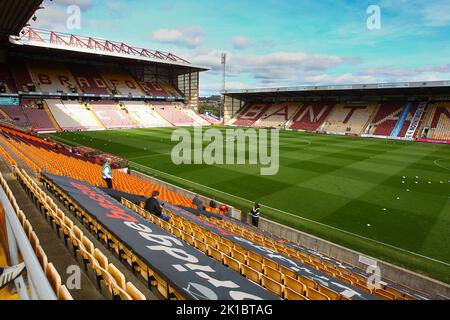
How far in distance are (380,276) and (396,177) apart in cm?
1420

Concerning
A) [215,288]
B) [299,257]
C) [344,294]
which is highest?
[215,288]

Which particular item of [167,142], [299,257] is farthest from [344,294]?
[167,142]

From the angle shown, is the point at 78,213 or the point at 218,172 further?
the point at 218,172

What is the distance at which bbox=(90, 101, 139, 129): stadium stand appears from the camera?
50.5 metres

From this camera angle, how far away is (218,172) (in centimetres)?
2112

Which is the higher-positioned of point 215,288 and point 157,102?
point 157,102

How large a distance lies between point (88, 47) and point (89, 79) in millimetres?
7143

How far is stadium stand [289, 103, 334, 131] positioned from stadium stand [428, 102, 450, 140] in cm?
1714

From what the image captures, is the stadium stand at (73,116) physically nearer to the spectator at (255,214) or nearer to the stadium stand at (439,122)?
the spectator at (255,214)

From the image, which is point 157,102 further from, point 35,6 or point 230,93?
point 35,6

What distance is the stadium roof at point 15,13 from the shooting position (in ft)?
61.6

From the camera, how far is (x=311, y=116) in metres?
57.1

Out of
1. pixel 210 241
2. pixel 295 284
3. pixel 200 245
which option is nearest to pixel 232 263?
pixel 200 245

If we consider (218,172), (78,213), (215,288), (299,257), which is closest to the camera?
(215,288)
